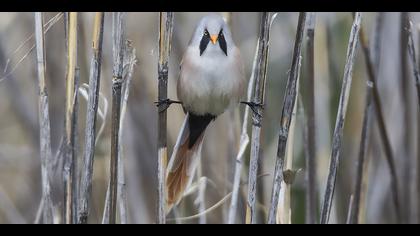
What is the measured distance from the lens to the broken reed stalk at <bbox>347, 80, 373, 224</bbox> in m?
1.78

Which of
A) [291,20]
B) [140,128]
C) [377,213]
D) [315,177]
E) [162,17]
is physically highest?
[291,20]

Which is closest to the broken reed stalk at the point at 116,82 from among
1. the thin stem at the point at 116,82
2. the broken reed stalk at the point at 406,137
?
the thin stem at the point at 116,82

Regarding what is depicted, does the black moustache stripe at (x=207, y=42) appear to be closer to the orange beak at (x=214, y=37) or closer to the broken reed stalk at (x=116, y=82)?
the orange beak at (x=214, y=37)

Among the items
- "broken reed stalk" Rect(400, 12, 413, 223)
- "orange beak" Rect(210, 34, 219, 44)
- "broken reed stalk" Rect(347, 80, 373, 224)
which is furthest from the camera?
"broken reed stalk" Rect(400, 12, 413, 223)

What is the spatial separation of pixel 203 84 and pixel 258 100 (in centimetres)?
29

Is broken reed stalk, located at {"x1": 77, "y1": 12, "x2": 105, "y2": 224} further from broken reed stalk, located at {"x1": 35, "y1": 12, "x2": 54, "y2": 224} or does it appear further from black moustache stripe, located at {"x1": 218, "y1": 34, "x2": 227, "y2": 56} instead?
black moustache stripe, located at {"x1": 218, "y1": 34, "x2": 227, "y2": 56}

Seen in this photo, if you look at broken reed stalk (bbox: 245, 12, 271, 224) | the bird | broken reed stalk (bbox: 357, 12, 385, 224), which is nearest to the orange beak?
the bird

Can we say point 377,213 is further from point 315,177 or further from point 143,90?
point 143,90

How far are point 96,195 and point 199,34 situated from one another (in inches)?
39.3

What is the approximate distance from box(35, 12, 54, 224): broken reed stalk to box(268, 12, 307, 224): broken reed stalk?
1.68 ft

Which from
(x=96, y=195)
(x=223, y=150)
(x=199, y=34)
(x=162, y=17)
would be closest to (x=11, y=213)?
(x=96, y=195)

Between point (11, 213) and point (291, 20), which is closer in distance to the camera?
point (11, 213)

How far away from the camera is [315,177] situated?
6.17 ft

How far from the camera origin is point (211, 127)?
2578 mm
